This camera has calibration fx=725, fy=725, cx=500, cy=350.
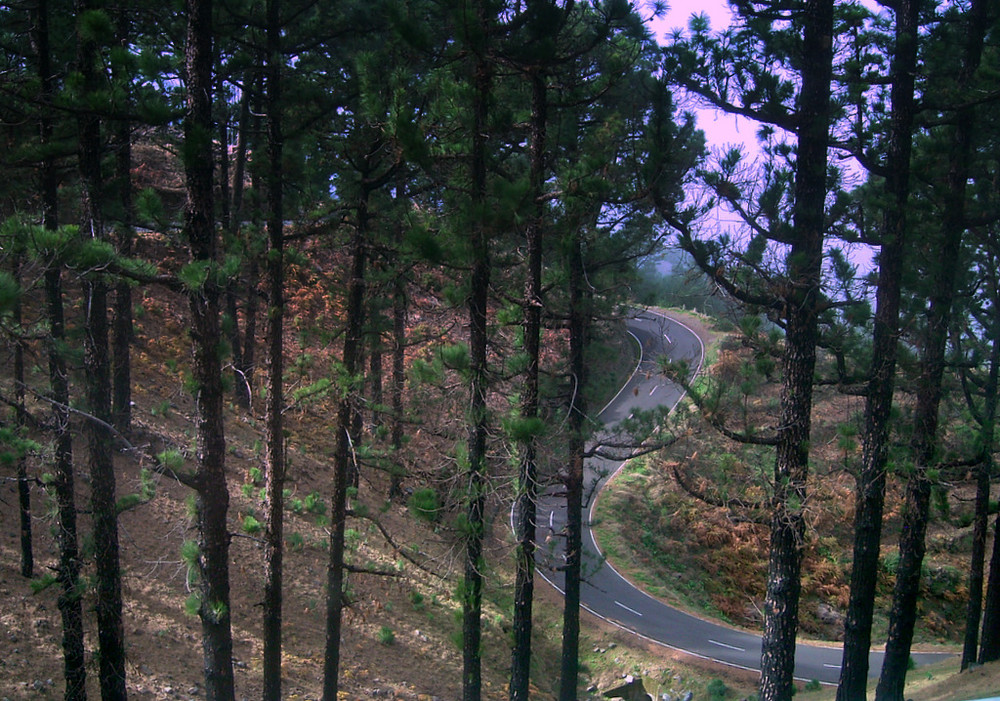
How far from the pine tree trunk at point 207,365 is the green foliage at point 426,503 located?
2.22 m

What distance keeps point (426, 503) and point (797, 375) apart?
425 centimetres

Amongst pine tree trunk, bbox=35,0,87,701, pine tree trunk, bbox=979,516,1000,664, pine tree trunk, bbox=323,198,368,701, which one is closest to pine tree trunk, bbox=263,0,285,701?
pine tree trunk, bbox=323,198,368,701

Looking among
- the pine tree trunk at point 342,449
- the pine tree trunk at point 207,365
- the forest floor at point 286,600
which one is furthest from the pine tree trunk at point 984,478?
the pine tree trunk at point 207,365

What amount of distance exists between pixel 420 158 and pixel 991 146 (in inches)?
391

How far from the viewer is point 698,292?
25.5 feet

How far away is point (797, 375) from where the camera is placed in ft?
24.1

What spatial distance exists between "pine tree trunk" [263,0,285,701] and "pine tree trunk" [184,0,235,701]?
2.09 metres

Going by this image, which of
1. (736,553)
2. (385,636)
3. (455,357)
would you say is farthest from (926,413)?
(736,553)

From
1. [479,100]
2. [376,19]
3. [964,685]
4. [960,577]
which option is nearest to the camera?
[479,100]

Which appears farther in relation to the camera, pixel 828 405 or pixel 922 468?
pixel 828 405

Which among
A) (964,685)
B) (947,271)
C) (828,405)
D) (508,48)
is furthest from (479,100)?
(828,405)

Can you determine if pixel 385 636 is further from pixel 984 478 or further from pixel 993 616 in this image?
pixel 993 616

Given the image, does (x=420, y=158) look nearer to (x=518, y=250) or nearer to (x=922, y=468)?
(x=518, y=250)

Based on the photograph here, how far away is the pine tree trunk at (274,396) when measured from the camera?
8922 mm
